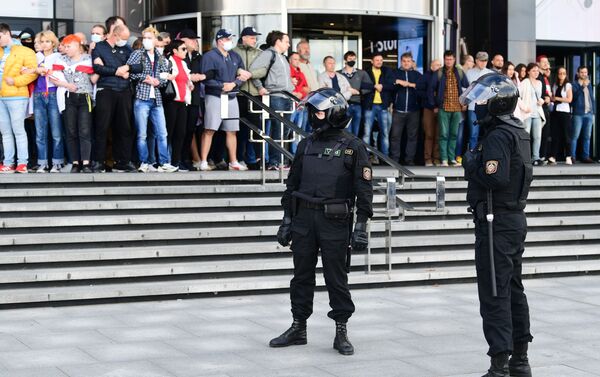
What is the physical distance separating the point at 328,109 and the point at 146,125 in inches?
209

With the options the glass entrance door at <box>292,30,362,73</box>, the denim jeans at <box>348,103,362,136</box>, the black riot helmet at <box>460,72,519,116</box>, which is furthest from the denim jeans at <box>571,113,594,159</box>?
the black riot helmet at <box>460,72,519,116</box>

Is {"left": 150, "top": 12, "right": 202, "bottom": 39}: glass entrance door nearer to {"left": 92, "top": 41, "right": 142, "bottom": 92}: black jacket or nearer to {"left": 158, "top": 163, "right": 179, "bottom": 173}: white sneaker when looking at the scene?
{"left": 92, "top": 41, "right": 142, "bottom": 92}: black jacket

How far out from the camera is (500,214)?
695cm

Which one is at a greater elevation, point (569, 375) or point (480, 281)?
point (480, 281)

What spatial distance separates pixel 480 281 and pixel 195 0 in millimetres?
10462

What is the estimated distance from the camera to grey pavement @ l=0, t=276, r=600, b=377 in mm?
7319

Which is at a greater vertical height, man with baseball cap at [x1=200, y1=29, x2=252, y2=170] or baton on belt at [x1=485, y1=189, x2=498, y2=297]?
man with baseball cap at [x1=200, y1=29, x2=252, y2=170]

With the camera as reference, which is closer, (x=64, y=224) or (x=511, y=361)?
(x=511, y=361)

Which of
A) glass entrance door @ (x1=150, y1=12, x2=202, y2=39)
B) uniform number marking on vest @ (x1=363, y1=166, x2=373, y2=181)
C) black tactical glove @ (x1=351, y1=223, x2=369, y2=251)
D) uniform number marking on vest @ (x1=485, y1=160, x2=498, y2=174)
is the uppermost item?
glass entrance door @ (x1=150, y1=12, x2=202, y2=39)

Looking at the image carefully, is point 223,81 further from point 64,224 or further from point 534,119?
point 534,119

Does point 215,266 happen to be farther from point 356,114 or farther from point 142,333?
point 356,114

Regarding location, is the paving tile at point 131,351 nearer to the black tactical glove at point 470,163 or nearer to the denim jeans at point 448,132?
the black tactical glove at point 470,163

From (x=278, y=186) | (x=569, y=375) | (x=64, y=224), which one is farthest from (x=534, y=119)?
(x=569, y=375)

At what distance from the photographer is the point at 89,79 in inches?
498
